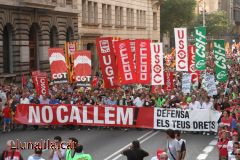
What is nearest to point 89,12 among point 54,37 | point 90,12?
point 90,12

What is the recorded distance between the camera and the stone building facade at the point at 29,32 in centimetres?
3712

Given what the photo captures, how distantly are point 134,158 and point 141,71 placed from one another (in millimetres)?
13781

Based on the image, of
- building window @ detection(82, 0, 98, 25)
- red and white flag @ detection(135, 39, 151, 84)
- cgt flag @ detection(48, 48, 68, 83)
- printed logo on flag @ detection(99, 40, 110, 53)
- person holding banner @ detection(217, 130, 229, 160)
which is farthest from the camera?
building window @ detection(82, 0, 98, 25)

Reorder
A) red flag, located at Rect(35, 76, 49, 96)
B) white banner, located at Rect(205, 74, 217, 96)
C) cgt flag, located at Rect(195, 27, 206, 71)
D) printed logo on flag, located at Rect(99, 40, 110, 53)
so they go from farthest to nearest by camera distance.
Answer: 1. cgt flag, located at Rect(195, 27, 206, 71)
2. red flag, located at Rect(35, 76, 49, 96)
3. printed logo on flag, located at Rect(99, 40, 110, 53)
4. white banner, located at Rect(205, 74, 217, 96)

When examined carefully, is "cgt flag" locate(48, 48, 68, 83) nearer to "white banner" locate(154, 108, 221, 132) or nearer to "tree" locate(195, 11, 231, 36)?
"white banner" locate(154, 108, 221, 132)

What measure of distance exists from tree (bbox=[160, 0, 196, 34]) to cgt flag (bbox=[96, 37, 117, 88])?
5814 centimetres

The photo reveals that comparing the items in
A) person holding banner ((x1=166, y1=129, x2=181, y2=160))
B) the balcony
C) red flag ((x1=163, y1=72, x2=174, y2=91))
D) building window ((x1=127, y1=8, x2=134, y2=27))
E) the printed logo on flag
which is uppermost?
building window ((x1=127, y1=8, x2=134, y2=27))

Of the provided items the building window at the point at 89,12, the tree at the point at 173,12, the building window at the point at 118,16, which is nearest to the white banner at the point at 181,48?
the building window at the point at 89,12

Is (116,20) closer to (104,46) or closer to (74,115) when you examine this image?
(104,46)

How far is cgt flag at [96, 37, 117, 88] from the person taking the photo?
86.8 ft

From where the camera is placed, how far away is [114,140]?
21.5 metres

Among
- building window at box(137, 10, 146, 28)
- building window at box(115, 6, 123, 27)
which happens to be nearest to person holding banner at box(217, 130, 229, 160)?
building window at box(115, 6, 123, 27)

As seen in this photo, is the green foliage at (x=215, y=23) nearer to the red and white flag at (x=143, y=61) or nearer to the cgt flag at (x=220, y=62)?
the cgt flag at (x=220, y=62)

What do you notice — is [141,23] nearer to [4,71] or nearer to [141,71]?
[4,71]
